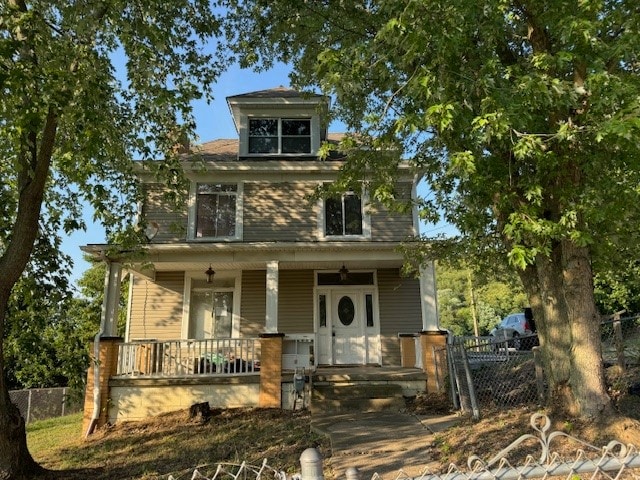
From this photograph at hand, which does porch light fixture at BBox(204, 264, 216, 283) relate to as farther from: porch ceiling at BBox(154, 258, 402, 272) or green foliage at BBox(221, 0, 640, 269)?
green foliage at BBox(221, 0, 640, 269)

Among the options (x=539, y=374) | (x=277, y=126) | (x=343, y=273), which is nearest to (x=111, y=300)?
(x=343, y=273)

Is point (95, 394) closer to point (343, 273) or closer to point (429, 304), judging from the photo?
point (343, 273)

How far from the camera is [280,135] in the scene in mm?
13375

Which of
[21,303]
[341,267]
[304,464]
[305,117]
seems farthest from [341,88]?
[305,117]

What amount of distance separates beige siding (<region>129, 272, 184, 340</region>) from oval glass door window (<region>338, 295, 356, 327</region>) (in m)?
4.30

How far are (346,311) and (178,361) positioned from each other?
14.8 feet

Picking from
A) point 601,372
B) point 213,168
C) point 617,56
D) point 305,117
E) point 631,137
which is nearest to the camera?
point 631,137

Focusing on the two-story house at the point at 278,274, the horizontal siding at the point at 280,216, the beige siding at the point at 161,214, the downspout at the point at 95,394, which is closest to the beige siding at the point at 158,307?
the two-story house at the point at 278,274

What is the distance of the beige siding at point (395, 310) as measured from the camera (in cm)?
1230

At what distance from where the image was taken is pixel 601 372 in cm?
528

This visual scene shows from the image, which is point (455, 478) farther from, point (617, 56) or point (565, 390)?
point (617, 56)

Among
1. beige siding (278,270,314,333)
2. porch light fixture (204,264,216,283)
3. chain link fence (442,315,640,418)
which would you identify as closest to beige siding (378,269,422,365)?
beige siding (278,270,314,333)

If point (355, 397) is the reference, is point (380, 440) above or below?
below

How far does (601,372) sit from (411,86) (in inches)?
153
